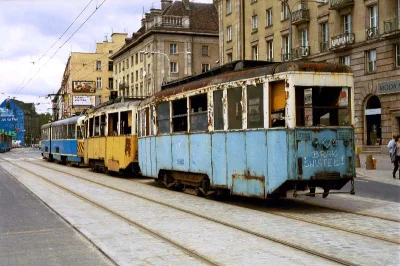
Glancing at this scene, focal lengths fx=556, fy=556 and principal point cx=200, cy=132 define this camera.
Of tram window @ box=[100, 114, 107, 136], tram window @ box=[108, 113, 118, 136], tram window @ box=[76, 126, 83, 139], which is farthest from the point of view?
tram window @ box=[76, 126, 83, 139]

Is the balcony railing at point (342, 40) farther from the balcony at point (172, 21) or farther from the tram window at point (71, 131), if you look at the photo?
the balcony at point (172, 21)

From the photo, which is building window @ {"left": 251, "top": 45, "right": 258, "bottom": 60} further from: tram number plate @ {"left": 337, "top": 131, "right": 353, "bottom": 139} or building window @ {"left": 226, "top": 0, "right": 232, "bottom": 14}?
tram number plate @ {"left": 337, "top": 131, "right": 353, "bottom": 139}

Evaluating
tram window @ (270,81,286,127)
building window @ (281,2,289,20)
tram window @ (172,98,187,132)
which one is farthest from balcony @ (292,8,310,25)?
tram window @ (270,81,286,127)

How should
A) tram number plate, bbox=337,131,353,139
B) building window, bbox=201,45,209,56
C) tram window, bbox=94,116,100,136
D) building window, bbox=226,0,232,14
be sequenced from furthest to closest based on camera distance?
building window, bbox=201,45,209,56 < building window, bbox=226,0,232,14 < tram window, bbox=94,116,100,136 < tram number plate, bbox=337,131,353,139

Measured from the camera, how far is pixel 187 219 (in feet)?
34.3

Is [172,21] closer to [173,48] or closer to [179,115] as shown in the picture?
[173,48]

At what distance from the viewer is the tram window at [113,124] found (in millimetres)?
22381

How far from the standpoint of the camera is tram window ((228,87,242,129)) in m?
12.3

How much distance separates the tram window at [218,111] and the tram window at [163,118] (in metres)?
3.06

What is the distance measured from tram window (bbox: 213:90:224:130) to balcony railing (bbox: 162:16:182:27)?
5569 centimetres

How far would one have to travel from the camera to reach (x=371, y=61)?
1395 inches

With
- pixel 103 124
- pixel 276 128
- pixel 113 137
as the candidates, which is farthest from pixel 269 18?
pixel 276 128

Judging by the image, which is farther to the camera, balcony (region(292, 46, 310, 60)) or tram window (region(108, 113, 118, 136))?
balcony (region(292, 46, 310, 60))

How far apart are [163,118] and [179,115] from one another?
1.25 meters
